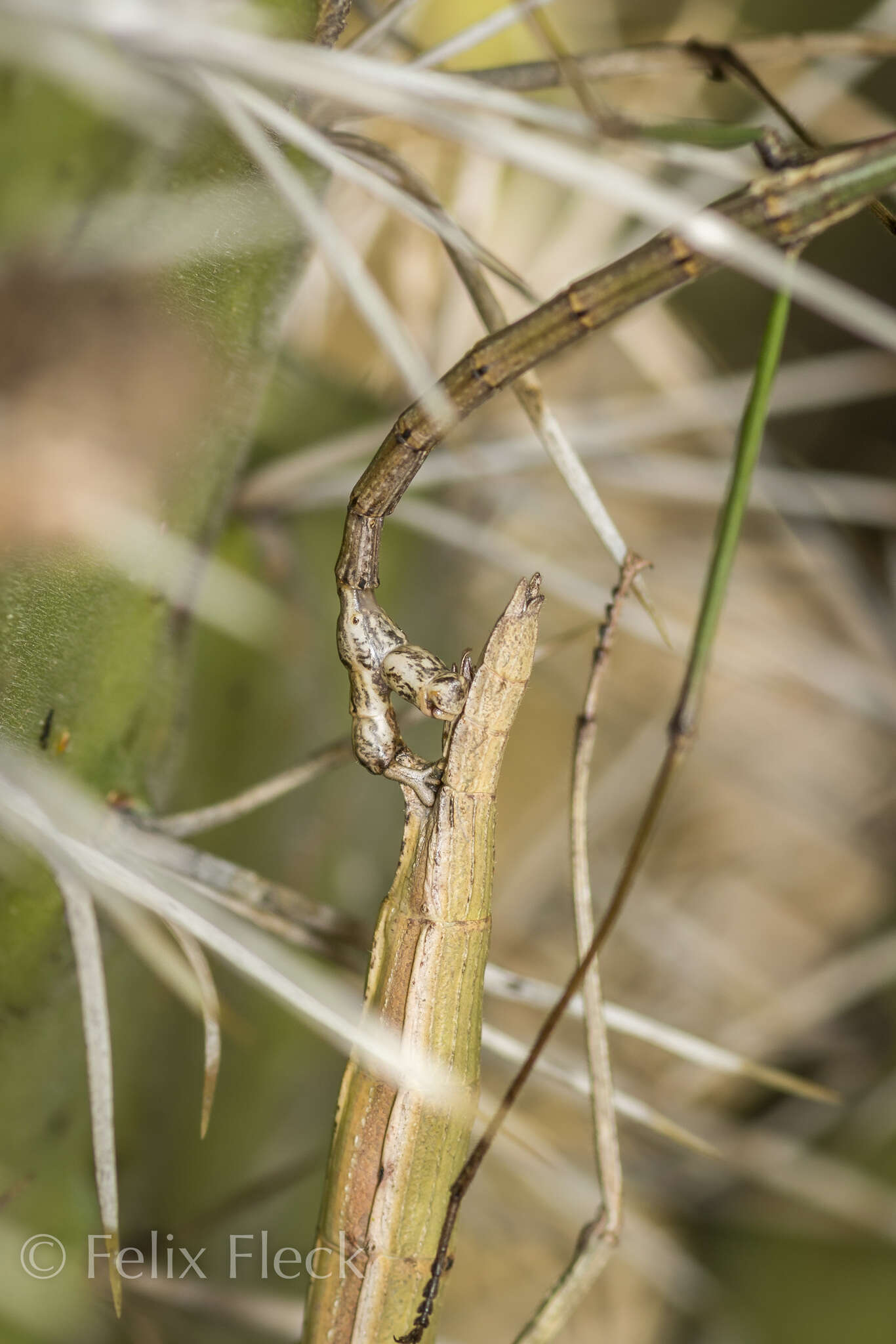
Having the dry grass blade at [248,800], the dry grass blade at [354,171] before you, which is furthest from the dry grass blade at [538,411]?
the dry grass blade at [248,800]

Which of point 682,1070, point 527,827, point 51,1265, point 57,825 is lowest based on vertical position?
point 51,1265

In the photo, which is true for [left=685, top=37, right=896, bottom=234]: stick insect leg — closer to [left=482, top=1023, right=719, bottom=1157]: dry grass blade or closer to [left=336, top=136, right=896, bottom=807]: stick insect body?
[left=336, top=136, right=896, bottom=807]: stick insect body

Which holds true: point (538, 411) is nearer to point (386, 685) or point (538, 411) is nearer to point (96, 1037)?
point (386, 685)

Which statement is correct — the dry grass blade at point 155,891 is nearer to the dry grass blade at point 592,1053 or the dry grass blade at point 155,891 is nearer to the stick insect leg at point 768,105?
the dry grass blade at point 592,1053

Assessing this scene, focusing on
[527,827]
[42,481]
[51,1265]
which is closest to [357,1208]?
[51,1265]

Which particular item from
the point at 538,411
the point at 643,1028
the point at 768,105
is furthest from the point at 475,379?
the point at 643,1028

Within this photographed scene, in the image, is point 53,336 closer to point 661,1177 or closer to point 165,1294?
point 165,1294

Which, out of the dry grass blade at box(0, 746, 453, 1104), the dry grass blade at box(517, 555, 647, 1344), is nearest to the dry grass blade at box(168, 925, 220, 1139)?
the dry grass blade at box(0, 746, 453, 1104)

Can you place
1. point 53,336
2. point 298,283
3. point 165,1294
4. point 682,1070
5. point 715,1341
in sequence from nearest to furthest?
point 53,336 < point 298,283 < point 165,1294 < point 715,1341 < point 682,1070
